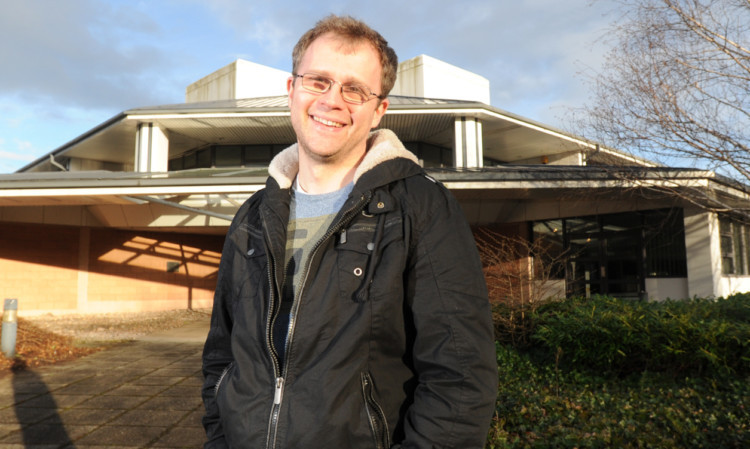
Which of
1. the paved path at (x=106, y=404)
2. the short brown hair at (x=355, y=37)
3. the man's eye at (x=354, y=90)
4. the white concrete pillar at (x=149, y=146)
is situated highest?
the white concrete pillar at (x=149, y=146)

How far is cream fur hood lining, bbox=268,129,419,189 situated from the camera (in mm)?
1632

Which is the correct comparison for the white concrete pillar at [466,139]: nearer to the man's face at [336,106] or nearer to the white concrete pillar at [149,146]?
the white concrete pillar at [149,146]

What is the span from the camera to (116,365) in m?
8.37

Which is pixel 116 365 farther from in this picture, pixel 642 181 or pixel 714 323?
pixel 642 181

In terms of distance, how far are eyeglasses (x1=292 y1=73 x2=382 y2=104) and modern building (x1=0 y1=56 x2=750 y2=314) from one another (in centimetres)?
878

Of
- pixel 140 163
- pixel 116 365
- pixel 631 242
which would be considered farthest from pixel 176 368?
pixel 631 242

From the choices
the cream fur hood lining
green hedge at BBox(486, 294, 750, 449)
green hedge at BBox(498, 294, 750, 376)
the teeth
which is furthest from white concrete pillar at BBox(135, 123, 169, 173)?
the teeth

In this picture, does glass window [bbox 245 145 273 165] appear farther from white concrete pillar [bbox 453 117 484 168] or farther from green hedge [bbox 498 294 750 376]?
green hedge [bbox 498 294 750 376]

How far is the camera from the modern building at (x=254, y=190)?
1090 cm

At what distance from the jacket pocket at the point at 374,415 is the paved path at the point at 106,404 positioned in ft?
13.1

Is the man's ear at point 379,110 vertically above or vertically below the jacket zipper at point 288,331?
above

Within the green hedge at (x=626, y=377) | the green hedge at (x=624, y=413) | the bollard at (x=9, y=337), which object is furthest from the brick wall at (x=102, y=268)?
the green hedge at (x=624, y=413)

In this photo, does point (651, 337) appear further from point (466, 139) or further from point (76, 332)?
point (76, 332)

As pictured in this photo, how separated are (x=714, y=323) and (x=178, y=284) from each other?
17184mm
